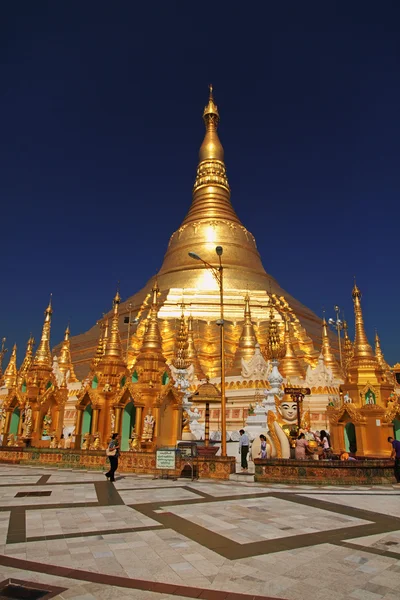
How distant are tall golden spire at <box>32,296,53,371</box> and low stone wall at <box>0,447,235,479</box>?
17.2 feet

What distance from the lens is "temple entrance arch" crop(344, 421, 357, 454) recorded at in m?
20.4

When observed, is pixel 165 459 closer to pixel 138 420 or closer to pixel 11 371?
pixel 138 420

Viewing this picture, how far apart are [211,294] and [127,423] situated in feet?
73.4

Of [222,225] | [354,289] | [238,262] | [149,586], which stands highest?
[222,225]

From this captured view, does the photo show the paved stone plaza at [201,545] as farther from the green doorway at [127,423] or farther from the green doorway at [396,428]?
the green doorway at [396,428]

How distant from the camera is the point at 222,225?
46875mm

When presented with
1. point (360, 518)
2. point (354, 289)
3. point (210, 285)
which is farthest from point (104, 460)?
point (210, 285)

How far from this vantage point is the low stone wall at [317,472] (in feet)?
40.1

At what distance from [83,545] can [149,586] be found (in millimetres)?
1670

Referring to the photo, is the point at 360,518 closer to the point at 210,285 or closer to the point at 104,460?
the point at 104,460

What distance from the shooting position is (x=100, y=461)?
16.2 meters

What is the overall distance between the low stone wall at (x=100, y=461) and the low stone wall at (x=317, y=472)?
4.65ft

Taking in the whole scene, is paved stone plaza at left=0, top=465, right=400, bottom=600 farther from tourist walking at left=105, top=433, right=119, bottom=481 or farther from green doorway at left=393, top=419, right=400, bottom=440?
green doorway at left=393, top=419, right=400, bottom=440

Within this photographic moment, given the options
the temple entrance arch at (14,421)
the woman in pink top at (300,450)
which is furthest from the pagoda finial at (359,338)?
the temple entrance arch at (14,421)
